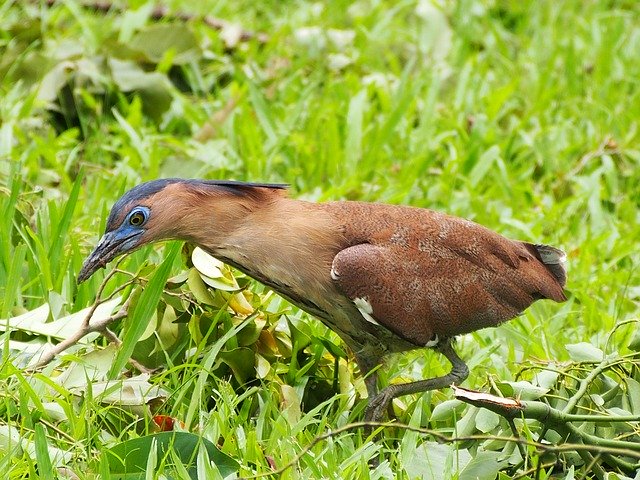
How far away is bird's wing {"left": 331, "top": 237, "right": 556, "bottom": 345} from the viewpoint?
13.6 ft

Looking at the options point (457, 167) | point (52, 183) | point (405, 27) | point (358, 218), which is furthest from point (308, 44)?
point (358, 218)

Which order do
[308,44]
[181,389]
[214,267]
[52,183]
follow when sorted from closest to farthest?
[181,389]
[214,267]
[52,183]
[308,44]

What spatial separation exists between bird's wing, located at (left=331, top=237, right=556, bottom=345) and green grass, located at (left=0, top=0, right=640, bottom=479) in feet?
0.92

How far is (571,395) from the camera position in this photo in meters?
4.04

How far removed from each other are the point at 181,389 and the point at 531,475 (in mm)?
1258

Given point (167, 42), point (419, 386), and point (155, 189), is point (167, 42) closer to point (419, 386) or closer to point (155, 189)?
point (155, 189)

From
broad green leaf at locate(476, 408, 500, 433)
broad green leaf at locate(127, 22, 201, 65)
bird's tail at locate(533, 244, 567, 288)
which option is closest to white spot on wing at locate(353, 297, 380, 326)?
broad green leaf at locate(476, 408, 500, 433)

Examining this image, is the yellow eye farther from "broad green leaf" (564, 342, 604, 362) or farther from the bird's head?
"broad green leaf" (564, 342, 604, 362)

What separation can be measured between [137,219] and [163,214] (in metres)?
0.09

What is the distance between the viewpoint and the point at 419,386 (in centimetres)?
427

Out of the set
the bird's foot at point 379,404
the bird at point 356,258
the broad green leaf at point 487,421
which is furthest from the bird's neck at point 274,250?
the broad green leaf at point 487,421

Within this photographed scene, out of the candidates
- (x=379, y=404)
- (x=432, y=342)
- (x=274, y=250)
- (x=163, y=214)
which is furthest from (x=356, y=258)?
(x=163, y=214)

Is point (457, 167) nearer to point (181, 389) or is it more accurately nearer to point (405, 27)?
point (405, 27)

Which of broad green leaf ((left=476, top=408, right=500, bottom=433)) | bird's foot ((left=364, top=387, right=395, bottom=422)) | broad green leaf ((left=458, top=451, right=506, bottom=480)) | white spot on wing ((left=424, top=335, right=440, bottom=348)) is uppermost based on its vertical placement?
white spot on wing ((left=424, top=335, right=440, bottom=348))
